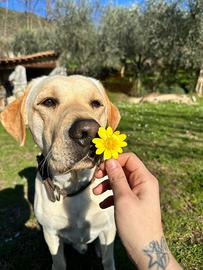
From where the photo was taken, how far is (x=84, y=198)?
335 centimetres

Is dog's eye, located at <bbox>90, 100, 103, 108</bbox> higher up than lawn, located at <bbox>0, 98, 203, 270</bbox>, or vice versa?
dog's eye, located at <bbox>90, 100, 103, 108</bbox>

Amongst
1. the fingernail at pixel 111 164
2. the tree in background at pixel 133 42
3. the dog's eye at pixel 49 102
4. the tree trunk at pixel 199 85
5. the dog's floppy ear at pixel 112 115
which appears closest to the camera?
the fingernail at pixel 111 164

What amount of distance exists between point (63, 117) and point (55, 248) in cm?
164

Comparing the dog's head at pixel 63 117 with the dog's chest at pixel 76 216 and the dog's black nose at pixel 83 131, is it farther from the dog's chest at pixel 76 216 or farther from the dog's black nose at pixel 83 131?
the dog's chest at pixel 76 216

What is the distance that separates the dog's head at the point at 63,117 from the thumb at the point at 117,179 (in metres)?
0.35

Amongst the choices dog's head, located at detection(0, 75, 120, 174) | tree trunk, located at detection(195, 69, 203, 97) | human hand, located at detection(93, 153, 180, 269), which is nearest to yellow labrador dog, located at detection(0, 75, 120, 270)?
dog's head, located at detection(0, 75, 120, 174)

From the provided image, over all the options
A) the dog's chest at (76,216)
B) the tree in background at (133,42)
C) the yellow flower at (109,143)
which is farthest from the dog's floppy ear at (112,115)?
the tree in background at (133,42)

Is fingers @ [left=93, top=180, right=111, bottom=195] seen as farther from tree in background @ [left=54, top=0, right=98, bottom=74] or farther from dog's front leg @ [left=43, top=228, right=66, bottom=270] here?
tree in background @ [left=54, top=0, right=98, bottom=74]

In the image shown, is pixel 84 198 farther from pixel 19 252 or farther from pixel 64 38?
pixel 64 38

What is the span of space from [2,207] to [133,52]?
26.4 m

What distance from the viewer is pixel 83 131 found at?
2.27 m

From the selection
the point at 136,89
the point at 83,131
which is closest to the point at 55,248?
the point at 83,131

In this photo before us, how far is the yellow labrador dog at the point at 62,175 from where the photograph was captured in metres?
3.09

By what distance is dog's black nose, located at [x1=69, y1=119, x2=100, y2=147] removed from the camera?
7.27 feet
